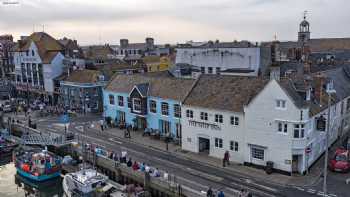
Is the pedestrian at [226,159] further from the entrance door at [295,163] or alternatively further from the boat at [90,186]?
the boat at [90,186]

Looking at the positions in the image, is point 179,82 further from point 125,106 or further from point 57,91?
point 57,91

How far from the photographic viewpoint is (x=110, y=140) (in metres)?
52.0

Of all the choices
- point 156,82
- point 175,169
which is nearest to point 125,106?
point 156,82

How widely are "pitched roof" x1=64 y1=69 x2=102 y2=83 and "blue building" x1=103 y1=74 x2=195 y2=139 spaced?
12628mm

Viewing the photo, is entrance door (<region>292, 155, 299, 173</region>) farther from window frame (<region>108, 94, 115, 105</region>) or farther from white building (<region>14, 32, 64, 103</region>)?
white building (<region>14, 32, 64, 103</region>)

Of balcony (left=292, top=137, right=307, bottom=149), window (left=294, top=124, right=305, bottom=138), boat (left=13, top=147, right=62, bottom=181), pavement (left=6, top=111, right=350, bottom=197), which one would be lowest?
boat (left=13, top=147, right=62, bottom=181)

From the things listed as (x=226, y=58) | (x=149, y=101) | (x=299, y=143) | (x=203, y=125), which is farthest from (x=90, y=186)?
(x=226, y=58)

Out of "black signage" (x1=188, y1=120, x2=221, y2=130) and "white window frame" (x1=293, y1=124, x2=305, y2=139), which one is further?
"black signage" (x1=188, y1=120, x2=221, y2=130)

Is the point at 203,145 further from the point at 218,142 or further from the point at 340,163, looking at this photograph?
the point at 340,163

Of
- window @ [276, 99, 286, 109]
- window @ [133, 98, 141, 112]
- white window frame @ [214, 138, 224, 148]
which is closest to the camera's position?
window @ [276, 99, 286, 109]

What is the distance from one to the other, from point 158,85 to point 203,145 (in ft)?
43.3

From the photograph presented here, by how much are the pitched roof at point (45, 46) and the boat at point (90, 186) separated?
178ft

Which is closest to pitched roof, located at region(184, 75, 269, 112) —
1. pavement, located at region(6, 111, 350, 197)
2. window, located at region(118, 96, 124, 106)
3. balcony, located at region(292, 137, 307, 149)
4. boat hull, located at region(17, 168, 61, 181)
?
pavement, located at region(6, 111, 350, 197)

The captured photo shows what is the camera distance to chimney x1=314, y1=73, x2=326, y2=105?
40.1 metres
